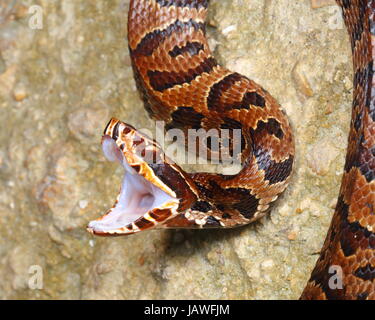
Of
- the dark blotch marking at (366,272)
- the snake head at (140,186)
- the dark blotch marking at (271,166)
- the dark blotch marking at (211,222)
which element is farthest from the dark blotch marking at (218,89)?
the dark blotch marking at (366,272)

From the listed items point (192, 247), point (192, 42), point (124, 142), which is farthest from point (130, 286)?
point (192, 42)

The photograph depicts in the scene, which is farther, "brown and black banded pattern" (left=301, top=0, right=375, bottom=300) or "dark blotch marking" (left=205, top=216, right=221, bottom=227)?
"dark blotch marking" (left=205, top=216, right=221, bottom=227)

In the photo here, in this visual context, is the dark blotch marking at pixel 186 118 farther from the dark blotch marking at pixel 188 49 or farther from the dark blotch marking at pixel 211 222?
the dark blotch marking at pixel 211 222

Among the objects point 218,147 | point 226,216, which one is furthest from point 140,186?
point 218,147

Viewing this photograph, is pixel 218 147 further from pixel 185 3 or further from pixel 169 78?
pixel 185 3

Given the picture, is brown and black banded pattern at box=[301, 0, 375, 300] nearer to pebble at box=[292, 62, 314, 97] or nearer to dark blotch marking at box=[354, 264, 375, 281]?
dark blotch marking at box=[354, 264, 375, 281]

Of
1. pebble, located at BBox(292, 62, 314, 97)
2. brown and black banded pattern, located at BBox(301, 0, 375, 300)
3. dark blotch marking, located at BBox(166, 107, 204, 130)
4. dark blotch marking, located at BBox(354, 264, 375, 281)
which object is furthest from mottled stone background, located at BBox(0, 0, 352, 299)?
dark blotch marking, located at BBox(354, 264, 375, 281)

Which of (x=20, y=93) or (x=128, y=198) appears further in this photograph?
(x=20, y=93)
